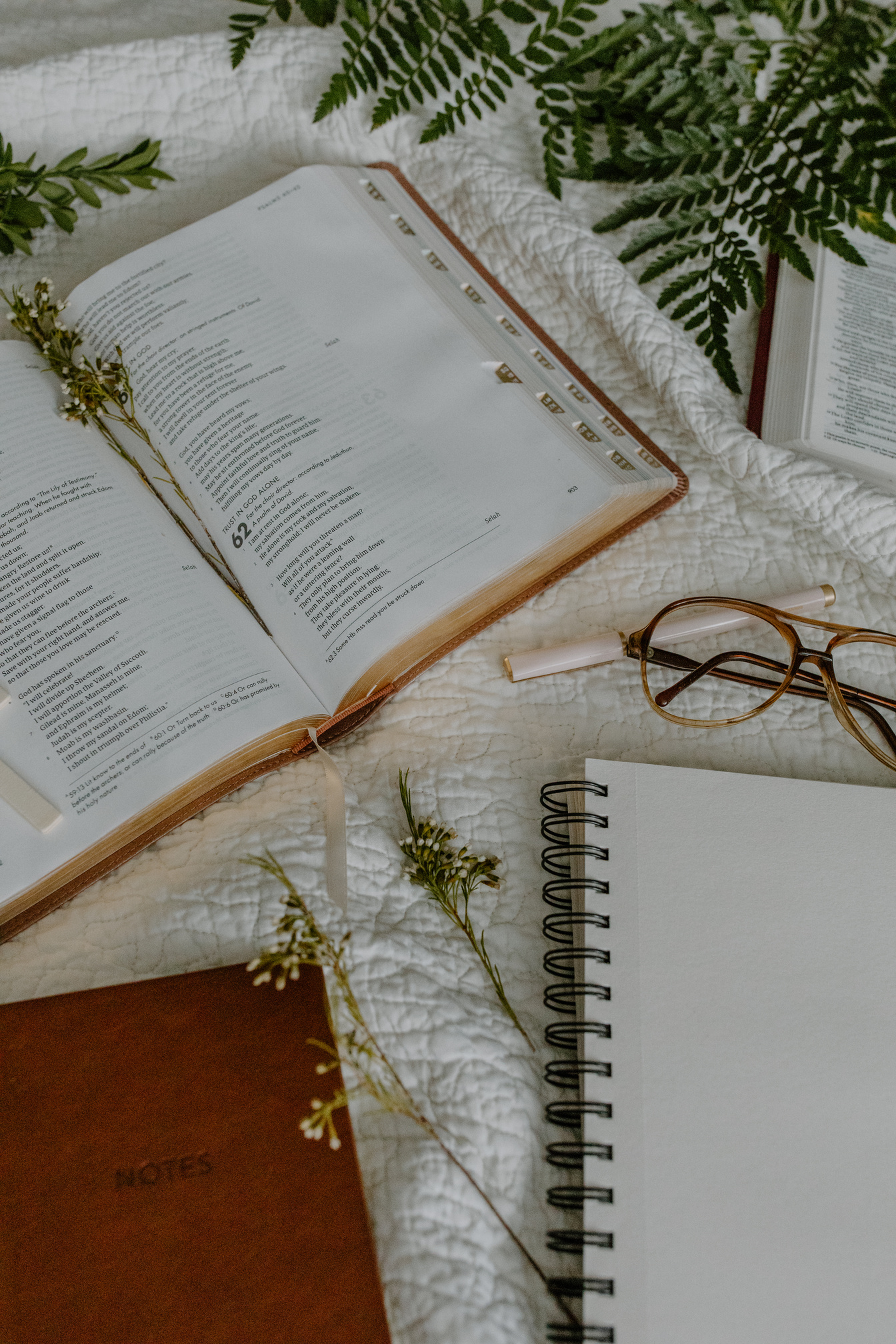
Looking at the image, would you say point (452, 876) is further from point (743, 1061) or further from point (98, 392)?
point (98, 392)

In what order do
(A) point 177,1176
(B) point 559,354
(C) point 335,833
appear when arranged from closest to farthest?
(A) point 177,1176 < (C) point 335,833 < (B) point 559,354

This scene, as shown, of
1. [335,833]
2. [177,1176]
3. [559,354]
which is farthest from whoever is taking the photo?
[559,354]

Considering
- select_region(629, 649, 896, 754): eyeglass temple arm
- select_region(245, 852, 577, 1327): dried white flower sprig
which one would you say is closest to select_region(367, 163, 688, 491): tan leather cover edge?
select_region(629, 649, 896, 754): eyeglass temple arm

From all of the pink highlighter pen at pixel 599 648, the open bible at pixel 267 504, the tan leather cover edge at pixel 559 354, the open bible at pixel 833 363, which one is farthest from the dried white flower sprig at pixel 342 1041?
the open bible at pixel 833 363

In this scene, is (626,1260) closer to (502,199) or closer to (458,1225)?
(458,1225)

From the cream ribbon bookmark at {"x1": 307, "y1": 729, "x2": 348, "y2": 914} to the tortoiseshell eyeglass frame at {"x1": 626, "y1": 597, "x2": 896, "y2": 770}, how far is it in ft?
0.76

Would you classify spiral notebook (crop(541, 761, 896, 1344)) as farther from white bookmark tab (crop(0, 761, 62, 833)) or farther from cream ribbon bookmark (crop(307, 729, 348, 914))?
white bookmark tab (crop(0, 761, 62, 833))

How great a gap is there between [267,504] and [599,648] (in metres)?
0.27

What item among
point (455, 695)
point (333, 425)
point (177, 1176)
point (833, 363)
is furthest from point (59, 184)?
point (177, 1176)

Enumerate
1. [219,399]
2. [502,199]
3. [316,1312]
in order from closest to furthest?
[316,1312] < [219,399] < [502,199]

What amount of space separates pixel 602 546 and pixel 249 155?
1.78 ft

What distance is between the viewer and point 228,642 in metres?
0.61

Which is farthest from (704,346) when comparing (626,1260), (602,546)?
(626,1260)

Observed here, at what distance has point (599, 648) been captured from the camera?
0.65 m
